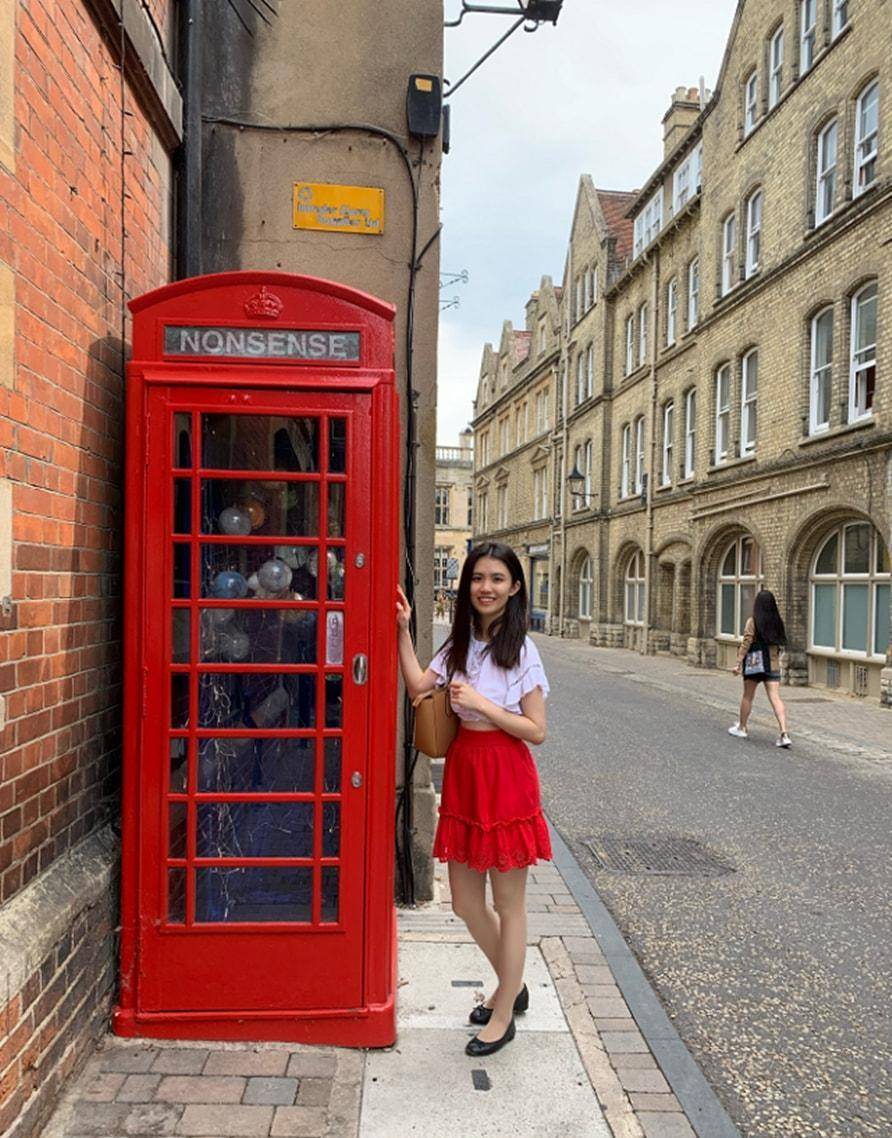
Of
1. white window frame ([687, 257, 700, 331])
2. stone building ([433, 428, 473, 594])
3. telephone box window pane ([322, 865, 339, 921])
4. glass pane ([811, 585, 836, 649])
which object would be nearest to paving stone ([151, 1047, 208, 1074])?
Result: telephone box window pane ([322, 865, 339, 921])

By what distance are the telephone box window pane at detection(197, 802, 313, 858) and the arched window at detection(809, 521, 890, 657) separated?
40.7ft

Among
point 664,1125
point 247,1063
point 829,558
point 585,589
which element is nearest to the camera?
point 664,1125

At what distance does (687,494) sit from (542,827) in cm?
1919

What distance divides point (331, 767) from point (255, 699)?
1.24ft

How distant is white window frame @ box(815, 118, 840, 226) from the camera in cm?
1536

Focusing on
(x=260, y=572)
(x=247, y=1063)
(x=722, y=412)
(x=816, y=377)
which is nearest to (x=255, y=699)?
(x=260, y=572)

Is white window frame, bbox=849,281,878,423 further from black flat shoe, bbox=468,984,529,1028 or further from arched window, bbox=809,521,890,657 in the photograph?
black flat shoe, bbox=468,984,529,1028

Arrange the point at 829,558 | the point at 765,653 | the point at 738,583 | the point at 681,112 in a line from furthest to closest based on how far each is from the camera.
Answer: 1. the point at 681,112
2. the point at 738,583
3. the point at 829,558
4. the point at 765,653

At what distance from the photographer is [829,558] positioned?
15539 millimetres

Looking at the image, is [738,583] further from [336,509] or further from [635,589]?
[336,509]

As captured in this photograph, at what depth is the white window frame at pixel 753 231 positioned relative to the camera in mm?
18250

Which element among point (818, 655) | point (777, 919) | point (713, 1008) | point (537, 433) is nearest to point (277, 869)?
point (713, 1008)

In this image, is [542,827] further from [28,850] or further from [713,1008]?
[28,850]

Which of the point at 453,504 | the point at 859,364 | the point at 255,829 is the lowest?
the point at 255,829
